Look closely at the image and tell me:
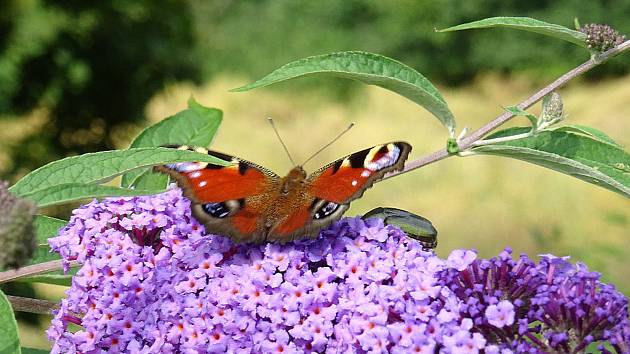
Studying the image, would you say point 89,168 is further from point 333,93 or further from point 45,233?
point 333,93

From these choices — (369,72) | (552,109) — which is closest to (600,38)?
(552,109)

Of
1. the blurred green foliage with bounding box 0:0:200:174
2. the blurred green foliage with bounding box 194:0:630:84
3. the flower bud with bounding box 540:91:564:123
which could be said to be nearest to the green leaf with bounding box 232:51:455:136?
the flower bud with bounding box 540:91:564:123

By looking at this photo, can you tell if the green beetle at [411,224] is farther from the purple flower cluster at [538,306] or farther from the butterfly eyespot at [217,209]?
the butterfly eyespot at [217,209]

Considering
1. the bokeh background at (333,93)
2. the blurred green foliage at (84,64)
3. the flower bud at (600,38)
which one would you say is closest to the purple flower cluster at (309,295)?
the flower bud at (600,38)

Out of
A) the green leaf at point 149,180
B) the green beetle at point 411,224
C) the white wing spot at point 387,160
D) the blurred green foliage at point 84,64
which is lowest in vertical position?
the green beetle at point 411,224

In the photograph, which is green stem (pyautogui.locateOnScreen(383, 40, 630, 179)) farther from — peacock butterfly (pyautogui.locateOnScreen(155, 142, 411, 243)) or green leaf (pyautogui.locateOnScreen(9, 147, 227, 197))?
green leaf (pyautogui.locateOnScreen(9, 147, 227, 197))

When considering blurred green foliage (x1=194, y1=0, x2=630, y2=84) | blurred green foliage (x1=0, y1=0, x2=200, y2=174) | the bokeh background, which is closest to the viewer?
blurred green foliage (x1=0, y1=0, x2=200, y2=174)
